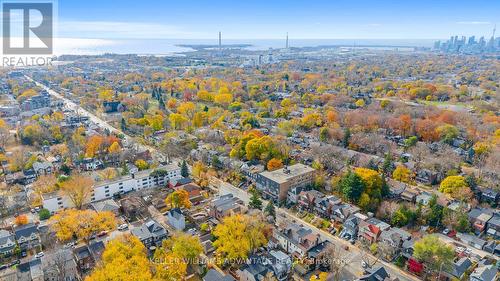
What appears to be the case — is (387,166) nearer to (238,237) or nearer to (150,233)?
(238,237)

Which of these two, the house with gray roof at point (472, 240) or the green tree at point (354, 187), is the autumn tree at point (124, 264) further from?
the house with gray roof at point (472, 240)

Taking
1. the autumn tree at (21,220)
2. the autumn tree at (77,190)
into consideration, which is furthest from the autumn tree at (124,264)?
the autumn tree at (21,220)

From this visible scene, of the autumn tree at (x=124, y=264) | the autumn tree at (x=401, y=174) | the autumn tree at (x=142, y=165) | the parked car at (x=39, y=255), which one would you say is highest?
the autumn tree at (x=401, y=174)

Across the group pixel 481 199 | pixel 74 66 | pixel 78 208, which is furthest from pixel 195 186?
pixel 74 66

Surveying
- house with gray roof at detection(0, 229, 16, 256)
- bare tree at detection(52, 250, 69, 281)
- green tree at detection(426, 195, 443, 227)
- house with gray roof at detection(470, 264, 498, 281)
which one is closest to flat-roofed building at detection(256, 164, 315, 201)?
green tree at detection(426, 195, 443, 227)

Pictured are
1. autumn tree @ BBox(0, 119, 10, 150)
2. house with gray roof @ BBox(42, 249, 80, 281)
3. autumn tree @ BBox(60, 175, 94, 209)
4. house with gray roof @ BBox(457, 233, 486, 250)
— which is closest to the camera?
house with gray roof @ BBox(42, 249, 80, 281)

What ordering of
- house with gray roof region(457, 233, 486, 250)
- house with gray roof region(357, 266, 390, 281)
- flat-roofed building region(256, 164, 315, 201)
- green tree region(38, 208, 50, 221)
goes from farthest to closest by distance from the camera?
flat-roofed building region(256, 164, 315, 201) < green tree region(38, 208, 50, 221) < house with gray roof region(457, 233, 486, 250) < house with gray roof region(357, 266, 390, 281)

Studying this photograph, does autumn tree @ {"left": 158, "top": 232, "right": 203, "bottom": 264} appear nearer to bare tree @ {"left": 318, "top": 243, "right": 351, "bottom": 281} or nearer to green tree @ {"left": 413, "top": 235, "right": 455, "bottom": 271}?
bare tree @ {"left": 318, "top": 243, "right": 351, "bottom": 281}
